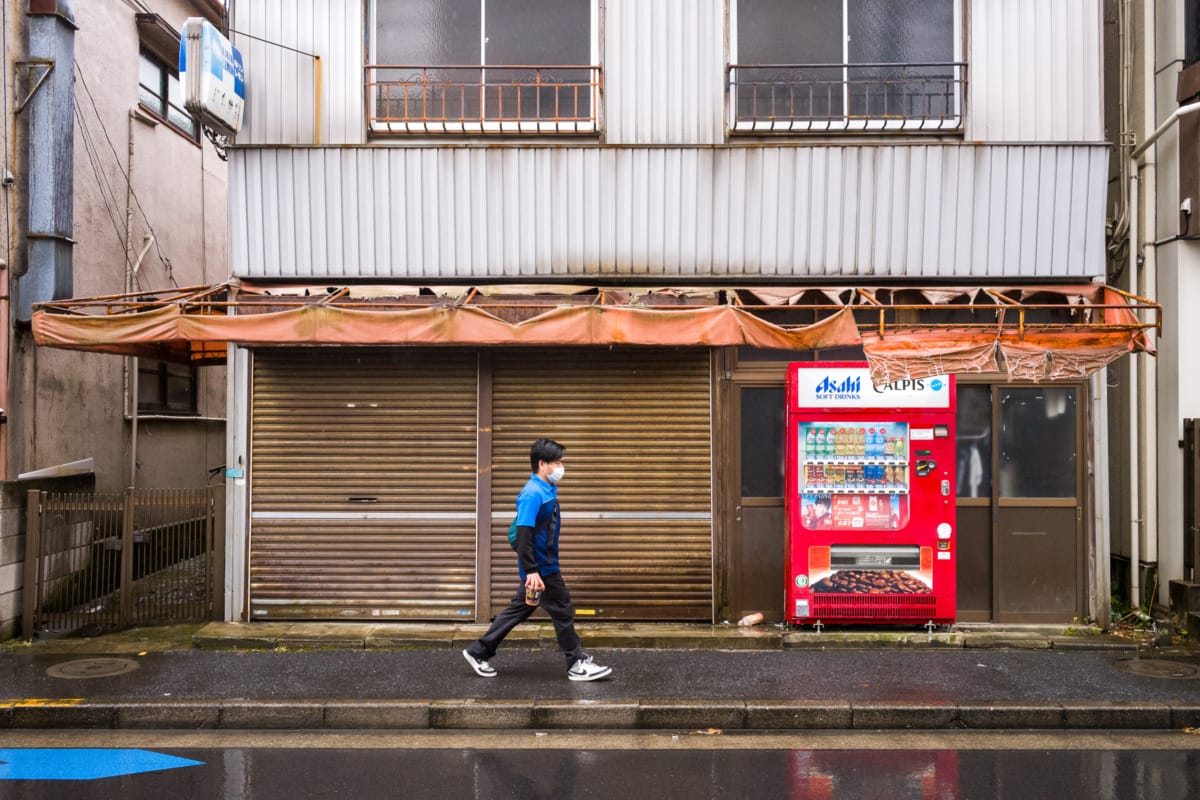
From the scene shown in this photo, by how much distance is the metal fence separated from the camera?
9.18 metres

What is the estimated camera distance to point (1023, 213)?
9383 millimetres

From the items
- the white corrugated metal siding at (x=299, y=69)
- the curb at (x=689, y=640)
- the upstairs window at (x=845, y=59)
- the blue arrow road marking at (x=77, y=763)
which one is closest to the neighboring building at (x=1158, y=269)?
the curb at (x=689, y=640)

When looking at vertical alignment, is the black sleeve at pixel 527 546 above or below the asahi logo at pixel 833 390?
below

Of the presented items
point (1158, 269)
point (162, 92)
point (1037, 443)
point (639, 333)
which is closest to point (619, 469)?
point (639, 333)

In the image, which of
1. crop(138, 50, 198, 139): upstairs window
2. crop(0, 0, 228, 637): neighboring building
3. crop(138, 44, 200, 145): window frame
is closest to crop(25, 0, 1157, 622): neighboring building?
crop(0, 0, 228, 637): neighboring building

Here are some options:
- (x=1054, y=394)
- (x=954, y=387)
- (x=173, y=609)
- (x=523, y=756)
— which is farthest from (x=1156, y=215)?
(x=173, y=609)

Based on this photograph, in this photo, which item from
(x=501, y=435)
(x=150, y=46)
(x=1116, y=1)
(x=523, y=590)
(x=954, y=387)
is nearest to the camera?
(x=523, y=590)

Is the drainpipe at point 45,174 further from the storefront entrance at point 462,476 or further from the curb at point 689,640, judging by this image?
the curb at point 689,640

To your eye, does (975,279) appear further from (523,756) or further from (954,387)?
(523,756)

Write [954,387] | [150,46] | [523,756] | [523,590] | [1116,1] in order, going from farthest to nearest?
[150,46] → [1116,1] → [954,387] → [523,590] → [523,756]

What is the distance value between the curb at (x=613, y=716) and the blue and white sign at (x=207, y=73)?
538 centimetres

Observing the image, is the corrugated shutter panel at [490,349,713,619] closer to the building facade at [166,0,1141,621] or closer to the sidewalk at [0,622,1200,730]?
the building facade at [166,0,1141,621]

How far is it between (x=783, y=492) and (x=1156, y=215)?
5052mm

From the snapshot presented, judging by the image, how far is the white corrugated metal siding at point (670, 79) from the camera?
9.46 m
